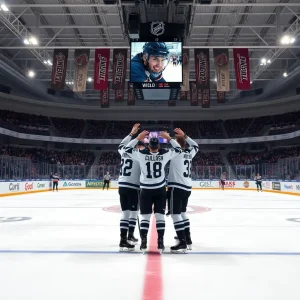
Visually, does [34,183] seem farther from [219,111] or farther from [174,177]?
[219,111]

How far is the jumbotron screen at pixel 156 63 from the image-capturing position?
1112 centimetres

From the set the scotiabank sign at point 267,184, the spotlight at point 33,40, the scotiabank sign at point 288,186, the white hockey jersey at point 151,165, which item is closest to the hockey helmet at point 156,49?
the spotlight at point 33,40

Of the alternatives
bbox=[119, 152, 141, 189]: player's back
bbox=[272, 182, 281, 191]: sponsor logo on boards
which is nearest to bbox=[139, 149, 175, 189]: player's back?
bbox=[119, 152, 141, 189]: player's back

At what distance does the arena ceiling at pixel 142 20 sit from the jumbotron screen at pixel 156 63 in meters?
2.03

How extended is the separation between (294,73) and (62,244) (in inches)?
938

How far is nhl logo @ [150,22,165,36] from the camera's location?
441 inches

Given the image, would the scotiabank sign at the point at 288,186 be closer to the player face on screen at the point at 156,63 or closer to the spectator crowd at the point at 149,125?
the spectator crowd at the point at 149,125

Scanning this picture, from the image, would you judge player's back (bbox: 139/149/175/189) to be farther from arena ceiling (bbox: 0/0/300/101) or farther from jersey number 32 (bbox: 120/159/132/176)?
arena ceiling (bbox: 0/0/300/101)

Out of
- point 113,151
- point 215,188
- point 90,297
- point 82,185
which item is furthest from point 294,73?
point 90,297

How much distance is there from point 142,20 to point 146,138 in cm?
997

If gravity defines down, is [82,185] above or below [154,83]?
below

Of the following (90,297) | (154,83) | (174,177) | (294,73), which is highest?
(294,73)

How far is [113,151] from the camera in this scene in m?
38.1

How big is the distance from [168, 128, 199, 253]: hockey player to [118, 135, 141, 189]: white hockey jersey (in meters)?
0.50
